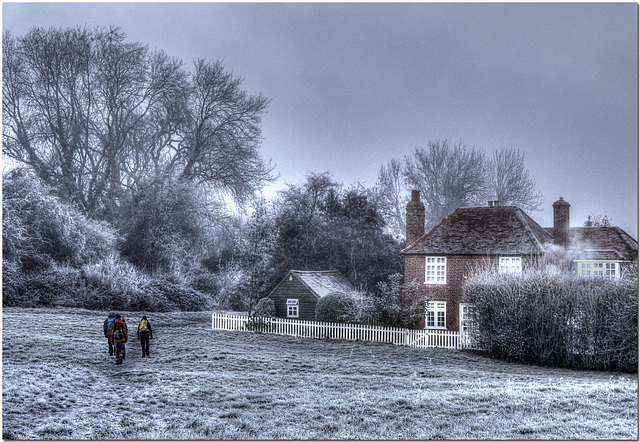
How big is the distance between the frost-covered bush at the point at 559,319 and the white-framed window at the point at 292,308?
506 cm

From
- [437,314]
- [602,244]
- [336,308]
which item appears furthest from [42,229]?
[602,244]

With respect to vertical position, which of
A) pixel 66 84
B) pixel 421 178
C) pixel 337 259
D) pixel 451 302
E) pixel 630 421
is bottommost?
pixel 630 421

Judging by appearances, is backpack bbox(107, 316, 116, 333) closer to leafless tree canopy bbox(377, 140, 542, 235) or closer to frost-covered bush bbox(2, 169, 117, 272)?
frost-covered bush bbox(2, 169, 117, 272)

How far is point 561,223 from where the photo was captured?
1173cm

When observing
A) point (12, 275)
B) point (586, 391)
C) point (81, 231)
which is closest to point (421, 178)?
point (586, 391)

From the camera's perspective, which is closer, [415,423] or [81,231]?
[415,423]

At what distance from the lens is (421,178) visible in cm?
1287

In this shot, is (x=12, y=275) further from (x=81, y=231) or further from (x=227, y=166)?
(x=227, y=166)

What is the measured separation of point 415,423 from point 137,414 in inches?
137

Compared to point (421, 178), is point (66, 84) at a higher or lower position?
higher

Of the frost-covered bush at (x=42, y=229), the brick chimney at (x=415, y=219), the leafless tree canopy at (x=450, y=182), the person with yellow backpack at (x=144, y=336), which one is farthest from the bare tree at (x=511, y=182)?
the frost-covered bush at (x=42, y=229)

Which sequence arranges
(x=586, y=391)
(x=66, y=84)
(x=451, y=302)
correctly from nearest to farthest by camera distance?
(x=586, y=391) → (x=66, y=84) → (x=451, y=302)

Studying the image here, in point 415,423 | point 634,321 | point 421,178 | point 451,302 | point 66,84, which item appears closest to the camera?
point 415,423

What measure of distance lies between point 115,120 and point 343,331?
25.2 ft
